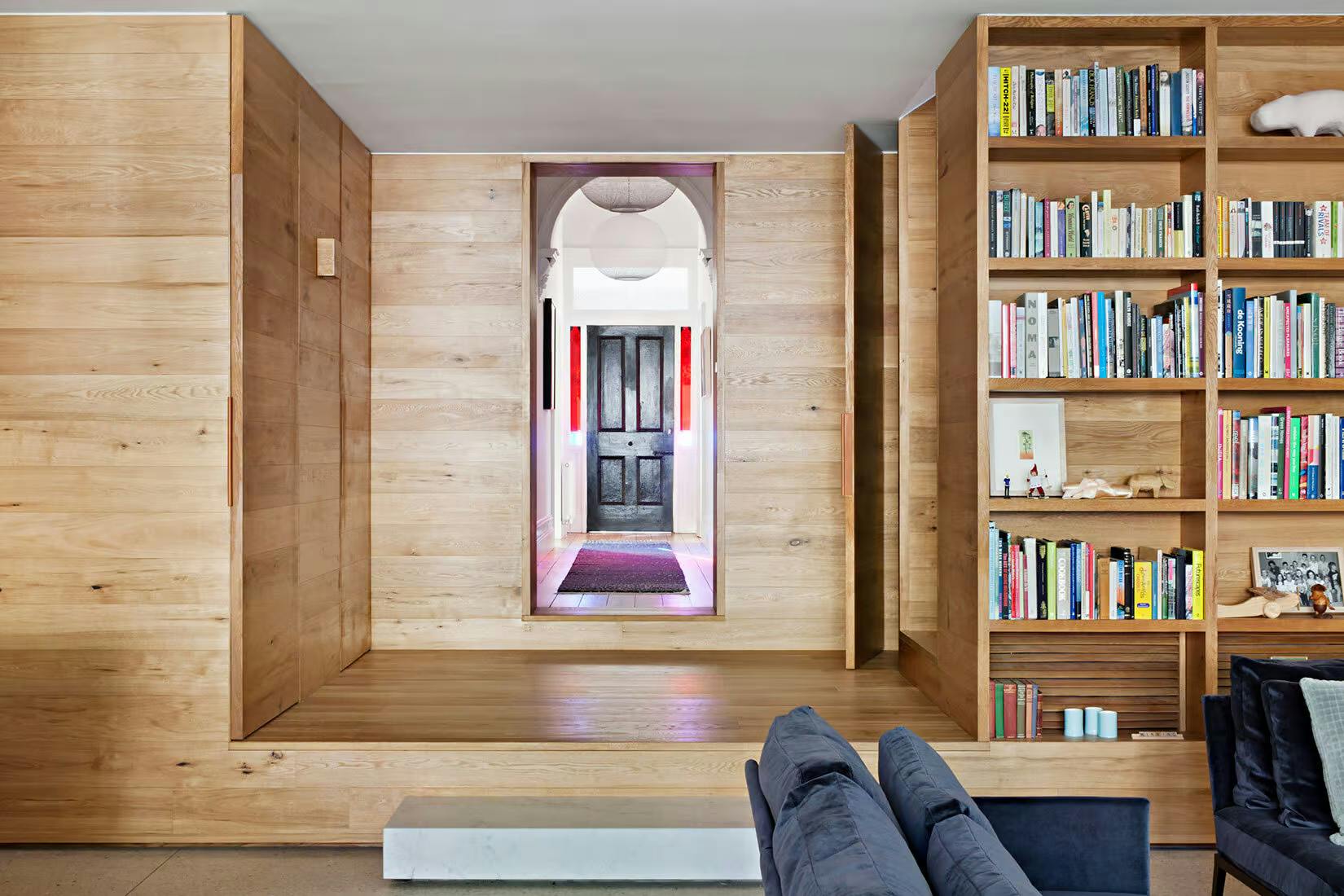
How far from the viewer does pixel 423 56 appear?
133 inches

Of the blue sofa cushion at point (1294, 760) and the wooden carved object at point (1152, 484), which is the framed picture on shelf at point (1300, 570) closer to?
the wooden carved object at point (1152, 484)

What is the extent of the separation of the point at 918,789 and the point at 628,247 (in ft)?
21.9

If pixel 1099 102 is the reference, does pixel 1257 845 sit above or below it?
below

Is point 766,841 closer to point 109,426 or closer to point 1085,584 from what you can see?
point 1085,584

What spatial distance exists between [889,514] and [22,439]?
133 inches

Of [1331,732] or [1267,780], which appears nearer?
[1331,732]

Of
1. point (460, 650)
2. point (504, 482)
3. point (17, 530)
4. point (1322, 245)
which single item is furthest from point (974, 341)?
point (17, 530)

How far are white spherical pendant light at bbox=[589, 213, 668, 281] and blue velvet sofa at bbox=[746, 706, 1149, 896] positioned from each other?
6.30 metres

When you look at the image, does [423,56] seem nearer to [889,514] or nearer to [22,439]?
[22,439]

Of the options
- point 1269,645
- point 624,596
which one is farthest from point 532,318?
point 1269,645

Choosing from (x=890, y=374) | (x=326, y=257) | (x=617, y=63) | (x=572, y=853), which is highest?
(x=617, y=63)

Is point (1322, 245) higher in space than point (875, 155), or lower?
lower

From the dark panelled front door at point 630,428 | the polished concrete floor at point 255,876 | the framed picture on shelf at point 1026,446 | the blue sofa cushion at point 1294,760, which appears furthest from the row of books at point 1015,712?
the dark panelled front door at point 630,428

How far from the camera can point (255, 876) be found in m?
2.77
